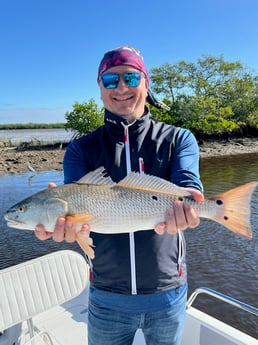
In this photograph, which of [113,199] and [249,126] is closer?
[113,199]

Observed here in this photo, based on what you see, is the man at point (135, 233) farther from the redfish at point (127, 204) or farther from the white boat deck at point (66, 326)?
the white boat deck at point (66, 326)

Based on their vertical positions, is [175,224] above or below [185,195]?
below

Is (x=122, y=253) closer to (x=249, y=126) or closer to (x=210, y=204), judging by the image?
(x=210, y=204)

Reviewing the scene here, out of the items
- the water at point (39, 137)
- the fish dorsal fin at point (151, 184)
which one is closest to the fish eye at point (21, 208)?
the fish dorsal fin at point (151, 184)

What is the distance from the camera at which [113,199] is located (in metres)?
2.67

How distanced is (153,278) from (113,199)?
2.28ft

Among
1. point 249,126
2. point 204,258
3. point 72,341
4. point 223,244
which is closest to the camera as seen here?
point 72,341

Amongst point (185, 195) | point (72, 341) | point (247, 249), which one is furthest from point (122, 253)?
point (247, 249)

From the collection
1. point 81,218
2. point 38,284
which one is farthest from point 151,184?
point 38,284

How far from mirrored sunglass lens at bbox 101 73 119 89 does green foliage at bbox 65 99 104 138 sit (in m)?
37.5

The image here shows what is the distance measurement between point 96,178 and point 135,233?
1.78 ft

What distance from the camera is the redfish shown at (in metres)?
2.60

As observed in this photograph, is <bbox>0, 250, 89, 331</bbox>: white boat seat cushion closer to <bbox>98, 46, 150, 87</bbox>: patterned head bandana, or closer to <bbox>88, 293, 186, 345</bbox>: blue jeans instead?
<bbox>88, 293, 186, 345</bbox>: blue jeans

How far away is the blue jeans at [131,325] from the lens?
270 centimetres
